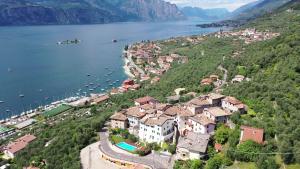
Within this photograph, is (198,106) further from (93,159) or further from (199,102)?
(93,159)

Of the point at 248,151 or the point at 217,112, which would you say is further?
the point at 217,112

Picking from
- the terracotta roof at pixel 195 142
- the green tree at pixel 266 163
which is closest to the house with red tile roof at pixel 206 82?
the terracotta roof at pixel 195 142

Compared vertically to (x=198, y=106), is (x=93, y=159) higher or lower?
lower

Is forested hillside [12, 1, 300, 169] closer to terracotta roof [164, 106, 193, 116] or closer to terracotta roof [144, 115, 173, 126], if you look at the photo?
terracotta roof [164, 106, 193, 116]

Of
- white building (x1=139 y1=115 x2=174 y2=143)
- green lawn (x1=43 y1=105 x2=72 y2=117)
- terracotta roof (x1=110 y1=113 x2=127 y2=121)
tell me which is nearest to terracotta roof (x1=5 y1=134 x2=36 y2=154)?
terracotta roof (x1=110 y1=113 x2=127 y2=121)

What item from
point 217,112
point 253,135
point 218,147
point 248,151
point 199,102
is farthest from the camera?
point 199,102

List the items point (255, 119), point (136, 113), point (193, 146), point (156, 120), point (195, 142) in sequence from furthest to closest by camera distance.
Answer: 1. point (136, 113)
2. point (156, 120)
3. point (255, 119)
4. point (195, 142)
5. point (193, 146)

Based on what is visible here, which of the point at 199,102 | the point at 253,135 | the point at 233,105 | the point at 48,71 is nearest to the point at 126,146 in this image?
the point at 199,102

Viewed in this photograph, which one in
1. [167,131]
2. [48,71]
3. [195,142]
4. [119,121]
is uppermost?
[195,142]
